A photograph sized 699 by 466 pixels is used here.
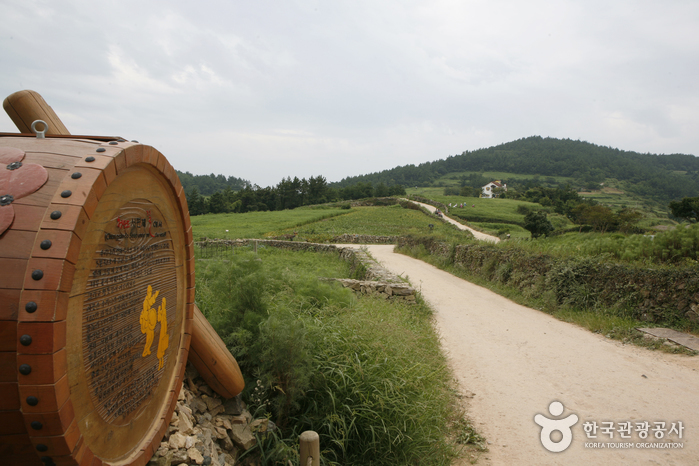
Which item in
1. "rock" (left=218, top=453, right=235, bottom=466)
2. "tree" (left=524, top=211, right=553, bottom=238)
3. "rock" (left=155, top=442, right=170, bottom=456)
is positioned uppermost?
"rock" (left=155, top=442, right=170, bottom=456)

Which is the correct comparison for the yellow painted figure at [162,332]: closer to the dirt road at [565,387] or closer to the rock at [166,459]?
the rock at [166,459]

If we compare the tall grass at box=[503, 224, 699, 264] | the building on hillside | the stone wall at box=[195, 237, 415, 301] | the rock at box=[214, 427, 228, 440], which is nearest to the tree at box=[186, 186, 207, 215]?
the stone wall at box=[195, 237, 415, 301]

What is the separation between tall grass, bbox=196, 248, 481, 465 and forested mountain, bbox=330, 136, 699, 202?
128 meters

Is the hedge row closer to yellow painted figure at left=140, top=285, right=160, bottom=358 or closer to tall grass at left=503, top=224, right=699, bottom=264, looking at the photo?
tall grass at left=503, top=224, right=699, bottom=264

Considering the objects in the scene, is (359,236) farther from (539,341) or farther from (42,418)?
(42,418)

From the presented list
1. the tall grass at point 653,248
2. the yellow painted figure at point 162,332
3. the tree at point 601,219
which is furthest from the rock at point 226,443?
the tree at point 601,219

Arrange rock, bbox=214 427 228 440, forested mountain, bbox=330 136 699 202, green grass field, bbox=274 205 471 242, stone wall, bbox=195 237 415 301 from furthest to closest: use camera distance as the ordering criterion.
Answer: forested mountain, bbox=330 136 699 202
green grass field, bbox=274 205 471 242
stone wall, bbox=195 237 415 301
rock, bbox=214 427 228 440

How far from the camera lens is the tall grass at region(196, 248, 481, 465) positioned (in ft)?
10.3

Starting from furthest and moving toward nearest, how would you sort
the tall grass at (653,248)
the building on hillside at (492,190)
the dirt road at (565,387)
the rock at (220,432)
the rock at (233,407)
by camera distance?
the building on hillside at (492,190), the tall grass at (653,248), the dirt road at (565,387), the rock at (233,407), the rock at (220,432)

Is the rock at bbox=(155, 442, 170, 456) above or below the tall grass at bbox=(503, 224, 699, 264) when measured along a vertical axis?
above

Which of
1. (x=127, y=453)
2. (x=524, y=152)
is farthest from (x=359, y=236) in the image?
(x=524, y=152)

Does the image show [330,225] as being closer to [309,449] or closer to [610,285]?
[610,285]

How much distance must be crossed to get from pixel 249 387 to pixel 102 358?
1.89 metres

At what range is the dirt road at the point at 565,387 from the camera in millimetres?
3920
